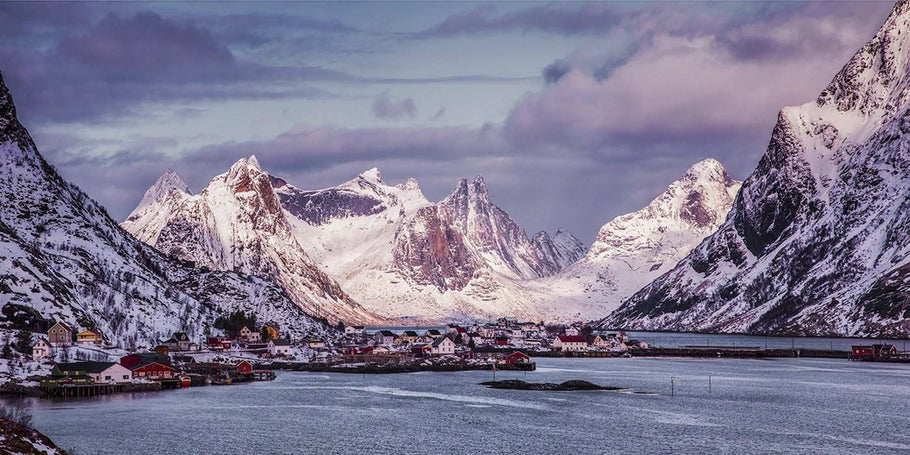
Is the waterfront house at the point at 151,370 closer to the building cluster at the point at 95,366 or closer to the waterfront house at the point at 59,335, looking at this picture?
the building cluster at the point at 95,366

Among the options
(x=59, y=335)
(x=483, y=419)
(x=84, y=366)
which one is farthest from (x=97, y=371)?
(x=483, y=419)

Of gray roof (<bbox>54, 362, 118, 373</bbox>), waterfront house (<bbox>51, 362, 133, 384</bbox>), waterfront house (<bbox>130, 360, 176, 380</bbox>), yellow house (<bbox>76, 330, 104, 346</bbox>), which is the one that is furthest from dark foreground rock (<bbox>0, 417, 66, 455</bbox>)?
yellow house (<bbox>76, 330, 104, 346</bbox>)

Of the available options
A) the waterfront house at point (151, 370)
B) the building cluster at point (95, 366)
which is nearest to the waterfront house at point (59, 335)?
the building cluster at point (95, 366)

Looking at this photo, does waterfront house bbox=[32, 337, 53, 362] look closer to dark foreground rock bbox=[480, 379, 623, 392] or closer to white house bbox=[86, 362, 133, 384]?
white house bbox=[86, 362, 133, 384]

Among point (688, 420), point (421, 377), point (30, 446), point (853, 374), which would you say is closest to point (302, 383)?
point (421, 377)

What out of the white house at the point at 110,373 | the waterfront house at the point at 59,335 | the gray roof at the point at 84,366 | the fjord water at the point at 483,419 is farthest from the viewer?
the waterfront house at the point at 59,335
